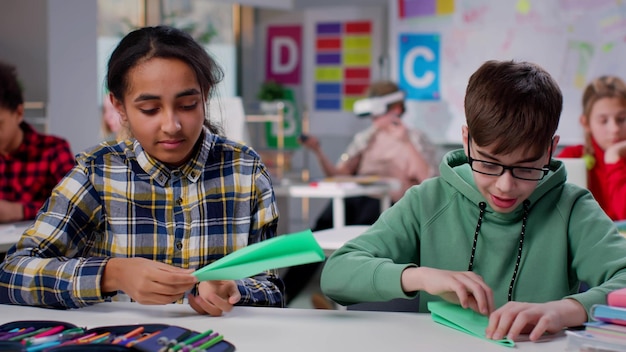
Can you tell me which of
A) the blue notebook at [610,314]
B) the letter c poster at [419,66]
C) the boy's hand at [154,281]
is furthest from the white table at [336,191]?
the blue notebook at [610,314]

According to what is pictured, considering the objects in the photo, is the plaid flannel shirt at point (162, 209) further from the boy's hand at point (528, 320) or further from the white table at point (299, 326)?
the boy's hand at point (528, 320)

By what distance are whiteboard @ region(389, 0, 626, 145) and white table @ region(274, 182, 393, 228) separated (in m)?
0.67

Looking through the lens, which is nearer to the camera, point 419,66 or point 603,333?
point 603,333

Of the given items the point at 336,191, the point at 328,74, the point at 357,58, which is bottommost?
the point at 336,191

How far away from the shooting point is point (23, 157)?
2744 millimetres

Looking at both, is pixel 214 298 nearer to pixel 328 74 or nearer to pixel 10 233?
pixel 10 233

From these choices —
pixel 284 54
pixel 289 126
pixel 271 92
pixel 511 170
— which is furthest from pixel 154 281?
pixel 284 54

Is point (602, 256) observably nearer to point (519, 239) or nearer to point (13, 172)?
point (519, 239)

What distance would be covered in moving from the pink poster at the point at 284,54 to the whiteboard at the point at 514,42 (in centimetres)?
135

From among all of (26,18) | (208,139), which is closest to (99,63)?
(26,18)

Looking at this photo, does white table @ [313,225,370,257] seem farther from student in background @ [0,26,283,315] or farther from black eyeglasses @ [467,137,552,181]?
black eyeglasses @ [467,137,552,181]

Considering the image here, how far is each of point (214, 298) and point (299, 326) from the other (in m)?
0.15

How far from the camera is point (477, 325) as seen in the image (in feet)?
3.82

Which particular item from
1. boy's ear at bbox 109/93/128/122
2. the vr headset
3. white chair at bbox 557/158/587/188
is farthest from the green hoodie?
the vr headset
